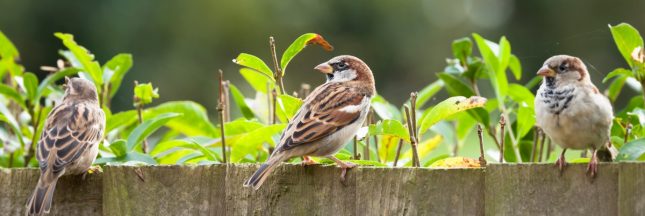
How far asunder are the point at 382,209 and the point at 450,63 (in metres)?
1.11

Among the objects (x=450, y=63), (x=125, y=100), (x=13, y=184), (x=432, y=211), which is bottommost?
(x=432, y=211)

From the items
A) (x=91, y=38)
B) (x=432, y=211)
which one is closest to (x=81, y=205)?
(x=432, y=211)

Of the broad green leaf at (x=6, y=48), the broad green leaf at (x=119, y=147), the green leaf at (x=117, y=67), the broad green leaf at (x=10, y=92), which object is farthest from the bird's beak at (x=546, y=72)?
the broad green leaf at (x=6, y=48)

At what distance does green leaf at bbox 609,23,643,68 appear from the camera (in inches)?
119

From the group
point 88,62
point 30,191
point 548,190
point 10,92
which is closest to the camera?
point 548,190

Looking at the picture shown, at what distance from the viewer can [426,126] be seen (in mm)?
3078

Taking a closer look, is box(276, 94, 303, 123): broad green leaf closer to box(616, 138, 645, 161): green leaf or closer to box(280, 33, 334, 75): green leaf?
box(280, 33, 334, 75): green leaf

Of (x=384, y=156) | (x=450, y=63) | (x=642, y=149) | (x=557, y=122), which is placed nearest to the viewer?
(x=642, y=149)

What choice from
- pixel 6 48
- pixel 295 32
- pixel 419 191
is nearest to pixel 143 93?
pixel 6 48

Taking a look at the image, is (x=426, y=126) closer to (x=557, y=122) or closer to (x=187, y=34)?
Result: (x=557, y=122)

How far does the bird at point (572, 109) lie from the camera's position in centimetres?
283

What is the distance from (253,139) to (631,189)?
1.22m

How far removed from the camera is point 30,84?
3.74 meters

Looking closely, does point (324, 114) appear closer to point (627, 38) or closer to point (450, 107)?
point (450, 107)
